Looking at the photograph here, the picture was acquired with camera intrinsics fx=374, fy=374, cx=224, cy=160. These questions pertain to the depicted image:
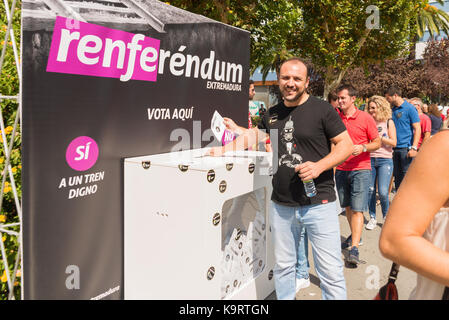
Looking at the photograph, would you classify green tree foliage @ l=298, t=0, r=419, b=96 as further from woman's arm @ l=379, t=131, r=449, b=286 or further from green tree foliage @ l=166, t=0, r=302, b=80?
woman's arm @ l=379, t=131, r=449, b=286

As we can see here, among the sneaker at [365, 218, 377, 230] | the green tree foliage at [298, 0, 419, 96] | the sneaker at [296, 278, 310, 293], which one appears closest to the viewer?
the sneaker at [296, 278, 310, 293]

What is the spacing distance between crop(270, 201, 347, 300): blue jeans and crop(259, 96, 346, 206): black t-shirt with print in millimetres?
85

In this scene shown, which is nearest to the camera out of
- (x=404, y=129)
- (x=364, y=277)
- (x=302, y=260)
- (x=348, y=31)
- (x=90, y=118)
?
(x=90, y=118)

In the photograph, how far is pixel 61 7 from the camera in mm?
2268

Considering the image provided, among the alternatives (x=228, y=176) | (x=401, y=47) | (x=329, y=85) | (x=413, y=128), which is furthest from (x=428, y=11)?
(x=228, y=176)

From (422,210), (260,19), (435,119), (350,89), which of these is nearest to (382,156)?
(350,89)

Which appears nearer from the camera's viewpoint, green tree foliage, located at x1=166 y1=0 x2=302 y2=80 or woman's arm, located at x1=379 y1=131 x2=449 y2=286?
woman's arm, located at x1=379 y1=131 x2=449 y2=286

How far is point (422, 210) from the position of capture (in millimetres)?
955

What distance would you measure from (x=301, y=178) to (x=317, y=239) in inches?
20.1

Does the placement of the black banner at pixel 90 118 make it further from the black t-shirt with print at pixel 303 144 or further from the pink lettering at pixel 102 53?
the black t-shirt with print at pixel 303 144

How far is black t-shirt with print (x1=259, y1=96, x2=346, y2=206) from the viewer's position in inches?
113

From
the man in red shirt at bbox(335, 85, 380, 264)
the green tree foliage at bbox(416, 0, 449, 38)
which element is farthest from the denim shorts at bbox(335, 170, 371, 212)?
the green tree foliage at bbox(416, 0, 449, 38)

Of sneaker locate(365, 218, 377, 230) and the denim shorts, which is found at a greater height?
the denim shorts

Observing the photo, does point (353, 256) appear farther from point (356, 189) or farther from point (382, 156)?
point (382, 156)
